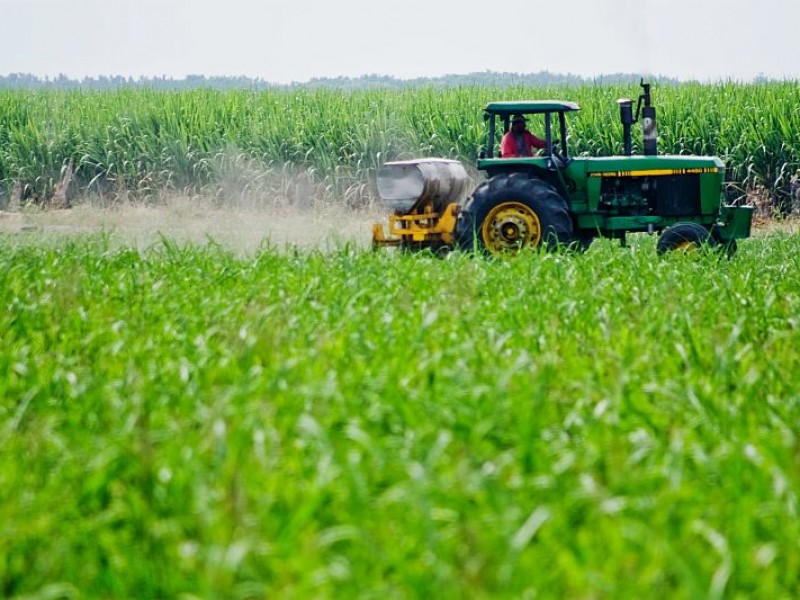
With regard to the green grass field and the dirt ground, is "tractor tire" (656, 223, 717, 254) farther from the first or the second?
the dirt ground

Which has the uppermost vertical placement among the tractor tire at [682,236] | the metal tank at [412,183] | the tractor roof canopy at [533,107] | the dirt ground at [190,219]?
the tractor roof canopy at [533,107]

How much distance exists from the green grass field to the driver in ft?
15.5

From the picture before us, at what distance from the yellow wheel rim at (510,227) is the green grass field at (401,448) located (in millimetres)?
4213

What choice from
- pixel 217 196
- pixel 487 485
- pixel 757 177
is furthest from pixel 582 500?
pixel 217 196

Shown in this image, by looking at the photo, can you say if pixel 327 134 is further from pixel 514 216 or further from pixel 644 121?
pixel 514 216

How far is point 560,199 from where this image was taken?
12336 mm

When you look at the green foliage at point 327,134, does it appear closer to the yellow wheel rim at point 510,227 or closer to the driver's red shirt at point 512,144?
the driver's red shirt at point 512,144

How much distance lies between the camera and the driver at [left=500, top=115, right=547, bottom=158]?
1273 centimetres

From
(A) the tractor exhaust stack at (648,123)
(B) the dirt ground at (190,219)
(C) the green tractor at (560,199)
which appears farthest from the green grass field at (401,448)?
(B) the dirt ground at (190,219)

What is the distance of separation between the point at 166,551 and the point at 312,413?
1.29m

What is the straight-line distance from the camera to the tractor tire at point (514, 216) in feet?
40.4

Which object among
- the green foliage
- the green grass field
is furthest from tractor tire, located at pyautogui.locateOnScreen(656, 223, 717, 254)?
the green foliage

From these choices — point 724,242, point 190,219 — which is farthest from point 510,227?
point 190,219

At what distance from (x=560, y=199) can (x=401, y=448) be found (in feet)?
26.1
